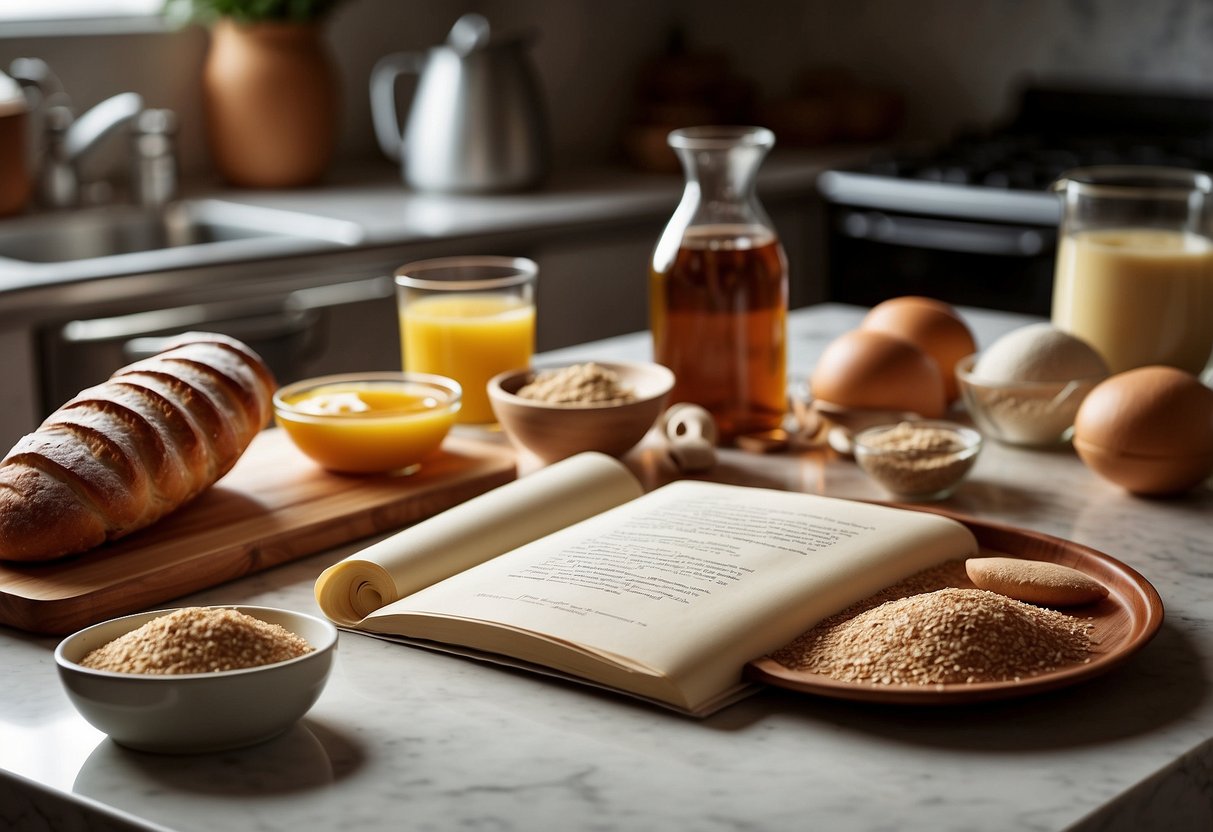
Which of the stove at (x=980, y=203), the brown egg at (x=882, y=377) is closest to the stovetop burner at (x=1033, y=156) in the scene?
the stove at (x=980, y=203)

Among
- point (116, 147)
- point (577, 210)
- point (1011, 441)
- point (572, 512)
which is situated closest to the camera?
point (572, 512)

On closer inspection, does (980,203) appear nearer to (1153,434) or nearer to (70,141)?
(1153,434)

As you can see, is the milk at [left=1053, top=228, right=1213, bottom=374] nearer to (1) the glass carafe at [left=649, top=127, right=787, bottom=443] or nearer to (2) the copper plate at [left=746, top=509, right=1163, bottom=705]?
(1) the glass carafe at [left=649, top=127, right=787, bottom=443]

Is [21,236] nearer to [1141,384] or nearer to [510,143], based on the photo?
[510,143]

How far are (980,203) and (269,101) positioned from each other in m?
1.46

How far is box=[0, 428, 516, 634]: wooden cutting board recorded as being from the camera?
0.95 m

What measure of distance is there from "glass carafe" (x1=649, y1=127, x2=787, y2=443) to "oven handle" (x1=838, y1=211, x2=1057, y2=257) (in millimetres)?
1423

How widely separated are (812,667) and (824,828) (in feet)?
0.54

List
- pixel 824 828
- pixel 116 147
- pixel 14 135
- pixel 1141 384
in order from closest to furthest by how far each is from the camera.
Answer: pixel 824 828, pixel 1141 384, pixel 14 135, pixel 116 147

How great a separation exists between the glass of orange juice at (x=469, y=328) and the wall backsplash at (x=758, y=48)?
72.6 inches

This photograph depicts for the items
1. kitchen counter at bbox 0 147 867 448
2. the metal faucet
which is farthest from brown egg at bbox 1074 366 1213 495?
the metal faucet

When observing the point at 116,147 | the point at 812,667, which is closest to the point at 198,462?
the point at 812,667

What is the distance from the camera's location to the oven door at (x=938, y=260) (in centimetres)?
267

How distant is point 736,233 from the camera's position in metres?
1.36
